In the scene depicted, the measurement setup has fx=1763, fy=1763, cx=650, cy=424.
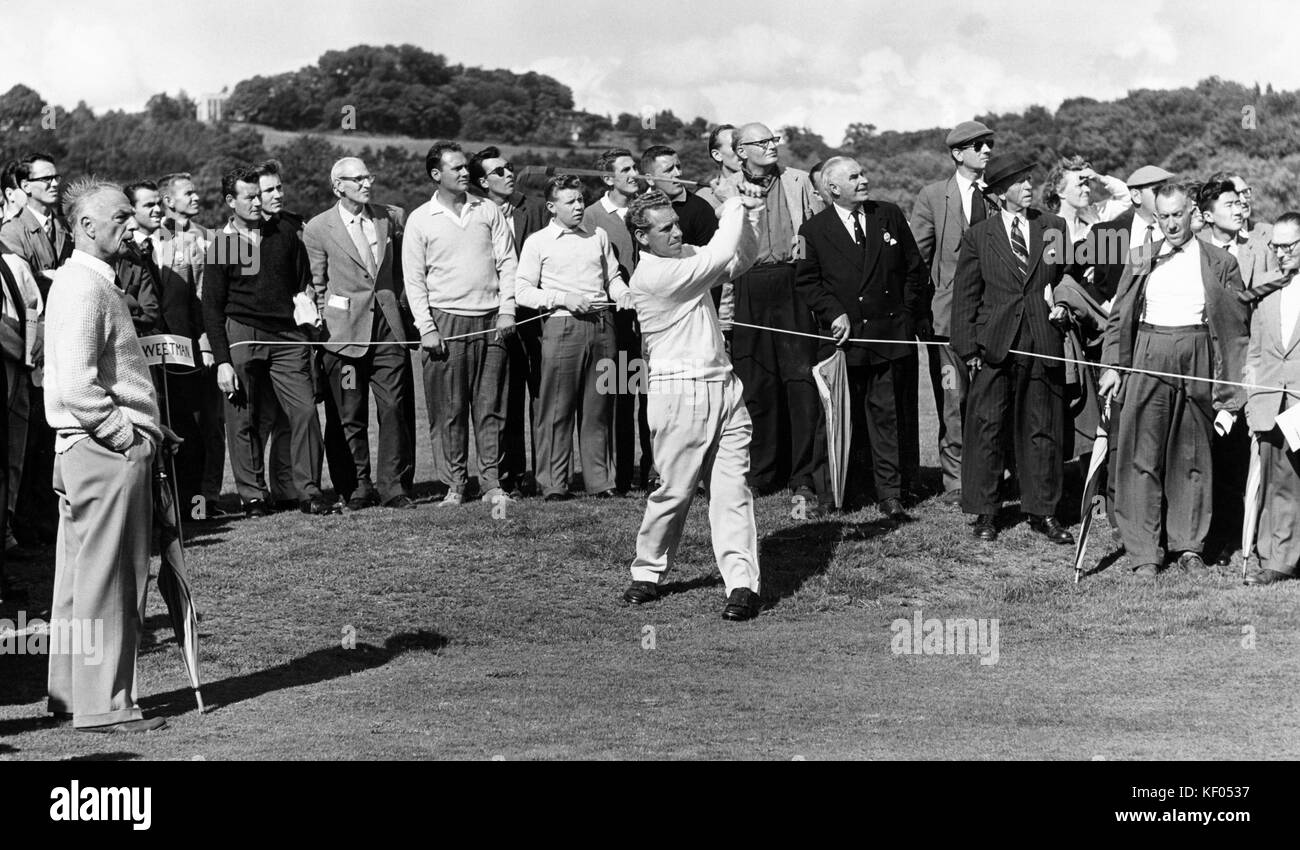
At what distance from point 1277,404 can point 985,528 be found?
238cm

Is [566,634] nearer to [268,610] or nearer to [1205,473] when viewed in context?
[268,610]

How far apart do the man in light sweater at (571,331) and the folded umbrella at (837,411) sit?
181cm

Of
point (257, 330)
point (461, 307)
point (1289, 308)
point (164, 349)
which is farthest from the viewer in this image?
point (461, 307)

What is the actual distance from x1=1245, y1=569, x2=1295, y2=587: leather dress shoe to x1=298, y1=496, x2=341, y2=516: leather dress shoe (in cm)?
712

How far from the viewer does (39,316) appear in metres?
12.8

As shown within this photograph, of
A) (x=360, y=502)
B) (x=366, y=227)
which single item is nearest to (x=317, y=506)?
(x=360, y=502)

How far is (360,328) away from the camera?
14.7m

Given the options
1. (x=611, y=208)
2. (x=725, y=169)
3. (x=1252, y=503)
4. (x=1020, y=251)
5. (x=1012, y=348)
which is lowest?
(x=1252, y=503)

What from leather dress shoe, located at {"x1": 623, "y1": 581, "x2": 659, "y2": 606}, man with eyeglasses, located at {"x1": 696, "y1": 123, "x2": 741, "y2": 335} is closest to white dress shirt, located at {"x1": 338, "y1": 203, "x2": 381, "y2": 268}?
man with eyeglasses, located at {"x1": 696, "y1": 123, "x2": 741, "y2": 335}

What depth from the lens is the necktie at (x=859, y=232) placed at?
46.2 ft

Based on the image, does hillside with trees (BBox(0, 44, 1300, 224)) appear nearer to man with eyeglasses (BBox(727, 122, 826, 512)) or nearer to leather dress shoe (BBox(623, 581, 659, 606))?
man with eyeglasses (BBox(727, 122, 826, 512))

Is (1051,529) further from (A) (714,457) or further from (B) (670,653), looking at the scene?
(B) (670,653)

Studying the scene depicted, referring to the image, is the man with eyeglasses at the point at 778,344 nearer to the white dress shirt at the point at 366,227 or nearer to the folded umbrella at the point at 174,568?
the white dress shirt at the point at 366,227

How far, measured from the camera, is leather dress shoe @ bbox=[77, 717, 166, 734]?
28.6ft
